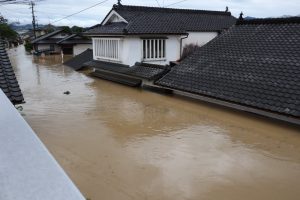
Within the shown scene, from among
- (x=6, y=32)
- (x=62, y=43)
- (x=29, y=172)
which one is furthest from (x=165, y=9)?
(x=6, y=32)

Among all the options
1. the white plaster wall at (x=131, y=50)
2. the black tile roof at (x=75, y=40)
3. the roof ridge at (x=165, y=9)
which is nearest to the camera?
the white plaster wall at (x=131, y=50)

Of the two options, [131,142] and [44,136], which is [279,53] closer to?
[131,142]

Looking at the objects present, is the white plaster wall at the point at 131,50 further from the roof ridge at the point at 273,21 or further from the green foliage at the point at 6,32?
the green foliage at the point at 6,32

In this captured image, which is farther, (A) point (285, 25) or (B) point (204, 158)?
(A) point (285, 25)

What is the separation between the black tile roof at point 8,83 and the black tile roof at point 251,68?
6519 mm

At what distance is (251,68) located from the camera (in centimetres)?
1098

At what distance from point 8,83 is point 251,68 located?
8.21 meters

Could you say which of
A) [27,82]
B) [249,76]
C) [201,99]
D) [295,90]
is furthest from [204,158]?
[27,82]

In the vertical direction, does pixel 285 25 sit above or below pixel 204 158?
above

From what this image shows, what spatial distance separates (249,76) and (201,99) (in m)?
2.62

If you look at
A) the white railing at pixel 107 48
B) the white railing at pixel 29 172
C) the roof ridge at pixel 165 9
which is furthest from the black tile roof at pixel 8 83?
the roof ridge at pixel 165 9

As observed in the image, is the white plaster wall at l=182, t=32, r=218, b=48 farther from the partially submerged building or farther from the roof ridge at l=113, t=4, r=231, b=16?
the roof ridge at l=113, t=4, r=231, b=16

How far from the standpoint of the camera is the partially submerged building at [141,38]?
658 inches

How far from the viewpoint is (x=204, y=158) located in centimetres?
721
